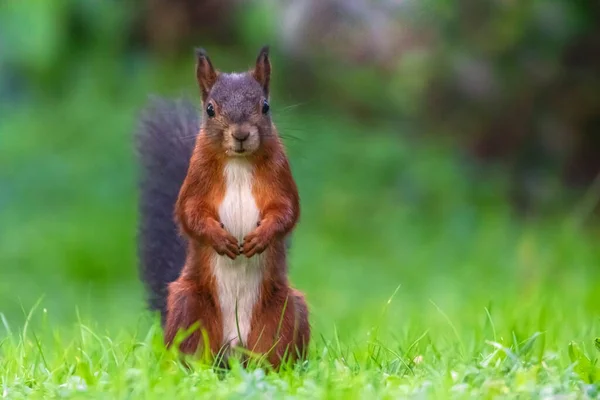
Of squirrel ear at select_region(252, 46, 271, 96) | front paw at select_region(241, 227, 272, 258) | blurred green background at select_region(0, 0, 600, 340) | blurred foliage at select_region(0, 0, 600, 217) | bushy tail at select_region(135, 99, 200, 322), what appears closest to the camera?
front paw at select_region(241, 227, 272, 258)

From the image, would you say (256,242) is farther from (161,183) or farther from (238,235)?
(161,183)


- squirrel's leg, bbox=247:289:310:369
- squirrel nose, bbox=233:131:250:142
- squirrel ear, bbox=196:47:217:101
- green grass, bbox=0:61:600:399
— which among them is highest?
squirrel ear, bbox=196:47:217:101

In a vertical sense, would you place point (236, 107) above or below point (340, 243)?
above

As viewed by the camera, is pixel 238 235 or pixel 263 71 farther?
pixel 263 71

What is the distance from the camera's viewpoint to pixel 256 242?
3414 millimetres

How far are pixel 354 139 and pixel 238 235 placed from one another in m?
5.58

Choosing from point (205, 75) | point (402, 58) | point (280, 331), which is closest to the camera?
point (280, 331)

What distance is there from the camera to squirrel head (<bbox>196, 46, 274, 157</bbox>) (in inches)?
136

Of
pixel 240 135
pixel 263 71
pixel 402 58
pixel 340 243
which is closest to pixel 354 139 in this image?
pixel 402 58

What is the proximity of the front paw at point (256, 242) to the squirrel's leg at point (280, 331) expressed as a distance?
0.20 m

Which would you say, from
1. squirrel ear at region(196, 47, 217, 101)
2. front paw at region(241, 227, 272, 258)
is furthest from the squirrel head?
front paw at region(241, 227, 272, 258)

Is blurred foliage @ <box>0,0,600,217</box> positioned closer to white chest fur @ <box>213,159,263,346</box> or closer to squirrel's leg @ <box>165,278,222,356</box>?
white chest fur @ <box>213,159,263,346</box>

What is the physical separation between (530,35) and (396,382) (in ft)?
14.6

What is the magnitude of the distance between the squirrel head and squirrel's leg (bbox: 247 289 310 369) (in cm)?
45
